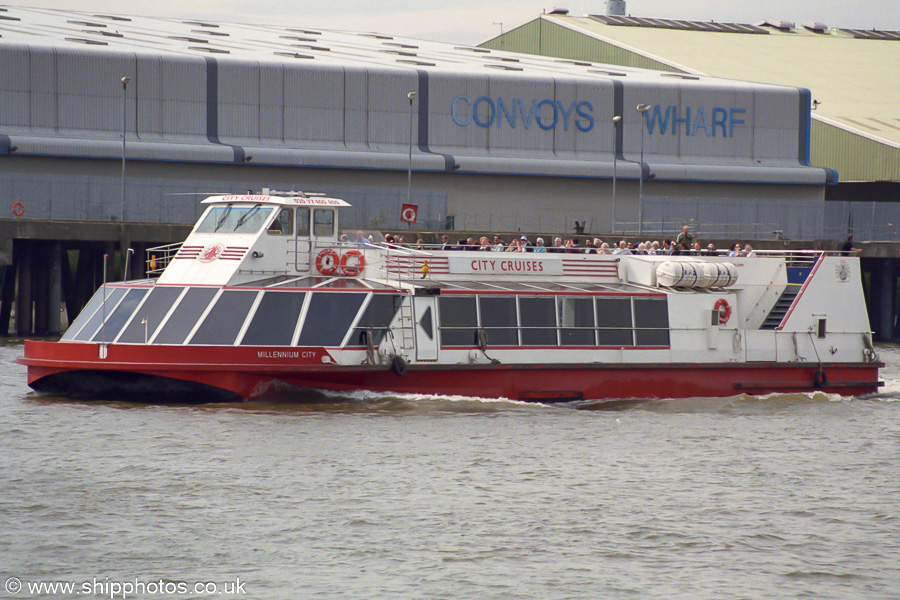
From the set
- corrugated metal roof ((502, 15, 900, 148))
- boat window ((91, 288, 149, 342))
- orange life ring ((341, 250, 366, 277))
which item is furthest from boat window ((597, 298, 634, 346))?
corrugated metal roof ((502, 15, 900, 148))

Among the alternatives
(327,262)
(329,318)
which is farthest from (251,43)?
(329,318)

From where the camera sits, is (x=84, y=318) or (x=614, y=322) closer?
(x=84, y=318)

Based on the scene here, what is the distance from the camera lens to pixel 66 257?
47.3m

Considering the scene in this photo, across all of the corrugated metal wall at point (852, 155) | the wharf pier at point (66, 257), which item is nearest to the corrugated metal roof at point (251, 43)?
the wharf pier at point (66, 257)

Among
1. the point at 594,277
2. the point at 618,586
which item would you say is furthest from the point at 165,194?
the point at 618,586

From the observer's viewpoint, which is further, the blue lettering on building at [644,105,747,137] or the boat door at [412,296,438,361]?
the blue lettering on building at [644,105,747,137]

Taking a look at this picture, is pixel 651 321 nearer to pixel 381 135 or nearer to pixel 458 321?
pixel 458 321

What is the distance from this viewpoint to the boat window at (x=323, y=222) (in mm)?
25203

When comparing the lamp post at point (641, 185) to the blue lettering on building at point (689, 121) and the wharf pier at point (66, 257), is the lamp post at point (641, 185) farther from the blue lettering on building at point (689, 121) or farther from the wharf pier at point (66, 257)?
the wharf pier at point (66, 257)

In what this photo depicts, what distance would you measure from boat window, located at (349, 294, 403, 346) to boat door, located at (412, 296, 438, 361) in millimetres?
429

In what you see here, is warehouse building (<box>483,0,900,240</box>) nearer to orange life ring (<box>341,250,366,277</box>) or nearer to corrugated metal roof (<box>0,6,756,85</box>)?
corrugated metal roof (<box>0,6,756,85</box>)

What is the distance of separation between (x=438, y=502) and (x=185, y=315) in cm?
796

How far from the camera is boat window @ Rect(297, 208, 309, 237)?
25.0 m

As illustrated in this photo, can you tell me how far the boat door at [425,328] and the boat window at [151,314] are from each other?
15.3 ft
